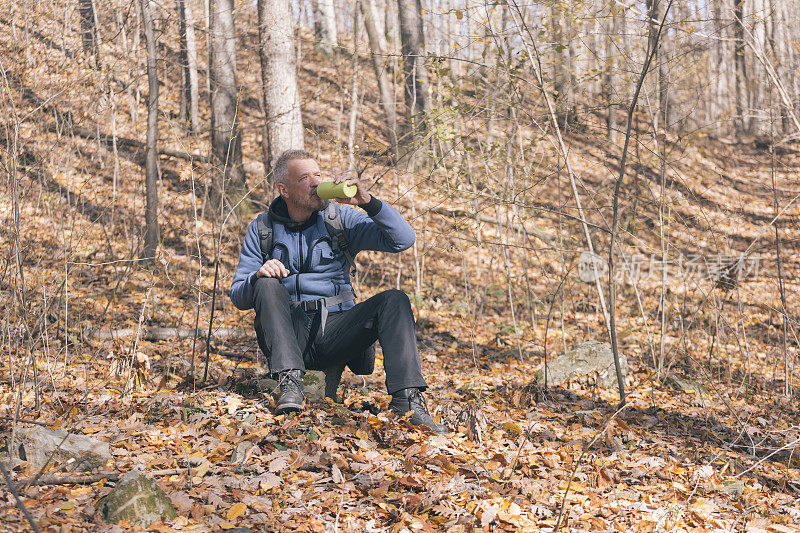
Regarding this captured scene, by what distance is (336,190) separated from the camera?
11.2 feet

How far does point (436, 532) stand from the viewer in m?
2.46

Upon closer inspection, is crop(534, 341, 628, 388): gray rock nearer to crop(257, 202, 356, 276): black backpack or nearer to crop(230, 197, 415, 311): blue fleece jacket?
crop(230, 197, 415, 311): blue fleece jacket

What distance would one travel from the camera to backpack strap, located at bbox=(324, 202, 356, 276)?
12.2 ft

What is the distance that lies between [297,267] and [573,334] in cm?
416

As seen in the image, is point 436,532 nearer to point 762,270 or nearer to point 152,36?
point 152,36

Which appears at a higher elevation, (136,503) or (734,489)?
(136,503)

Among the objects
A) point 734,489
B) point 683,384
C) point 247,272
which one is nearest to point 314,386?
point 247,272

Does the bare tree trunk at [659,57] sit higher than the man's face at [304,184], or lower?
higher

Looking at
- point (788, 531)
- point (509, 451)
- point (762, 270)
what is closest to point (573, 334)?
point (509, 451)

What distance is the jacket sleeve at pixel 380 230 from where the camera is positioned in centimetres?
353

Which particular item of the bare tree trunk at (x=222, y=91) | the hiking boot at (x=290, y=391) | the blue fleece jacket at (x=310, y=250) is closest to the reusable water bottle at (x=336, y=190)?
the blue fleece jacket at (x=310, y=250)

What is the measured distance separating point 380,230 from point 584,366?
2.53m

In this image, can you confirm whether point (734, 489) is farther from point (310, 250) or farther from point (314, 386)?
point (310, 250)

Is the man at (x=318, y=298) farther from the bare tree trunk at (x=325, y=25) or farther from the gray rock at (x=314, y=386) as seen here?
the bare tree trunk at (x=325, y=25)
